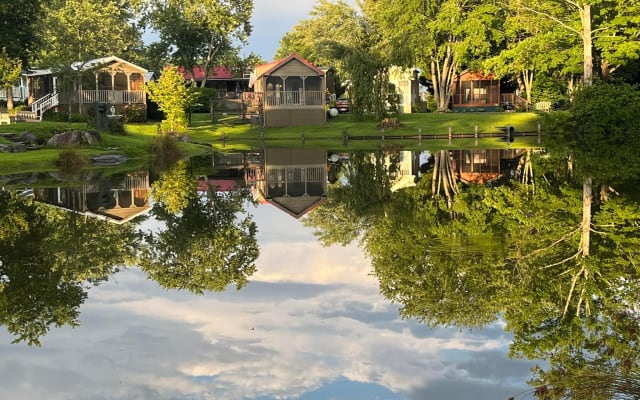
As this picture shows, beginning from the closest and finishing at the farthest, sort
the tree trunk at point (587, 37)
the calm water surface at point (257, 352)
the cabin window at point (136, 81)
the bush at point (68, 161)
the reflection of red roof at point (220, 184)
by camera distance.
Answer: the calm water surface at point (257, 352)
the reflection of red roof at point (220, 184)
the bush at point (68, 161)
the tree trunk at point (587, 37)
the cabin window at point (136, 81)

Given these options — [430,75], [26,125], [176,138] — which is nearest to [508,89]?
[430,75]

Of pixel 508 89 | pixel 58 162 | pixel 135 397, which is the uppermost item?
pixel 508 89

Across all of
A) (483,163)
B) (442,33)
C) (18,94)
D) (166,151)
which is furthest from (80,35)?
(483,163)

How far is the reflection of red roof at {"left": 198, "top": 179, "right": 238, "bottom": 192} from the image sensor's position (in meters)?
24.2

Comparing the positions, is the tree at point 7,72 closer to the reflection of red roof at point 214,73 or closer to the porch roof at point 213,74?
the porch roof at point 213,74

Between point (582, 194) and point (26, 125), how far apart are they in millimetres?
32570

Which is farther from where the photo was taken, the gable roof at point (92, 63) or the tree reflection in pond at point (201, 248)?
the gable roof at point (92, 63)

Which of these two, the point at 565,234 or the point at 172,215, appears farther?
the point at 172,215

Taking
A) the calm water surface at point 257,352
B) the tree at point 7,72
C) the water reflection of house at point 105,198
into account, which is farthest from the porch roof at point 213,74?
the calm water surface at point 257,352

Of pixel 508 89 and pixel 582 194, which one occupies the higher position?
pixel 508 89

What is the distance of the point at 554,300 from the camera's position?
9.33 m

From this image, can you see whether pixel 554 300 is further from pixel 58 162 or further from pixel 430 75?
pixel 430 75

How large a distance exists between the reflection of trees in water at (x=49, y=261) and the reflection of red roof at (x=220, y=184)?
6.32 meters

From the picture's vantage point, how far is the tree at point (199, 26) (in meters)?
77.6
